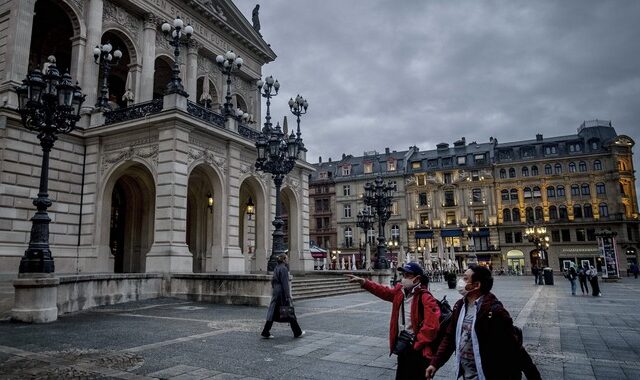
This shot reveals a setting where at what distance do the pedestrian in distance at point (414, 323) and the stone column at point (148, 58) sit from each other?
74.2 ft

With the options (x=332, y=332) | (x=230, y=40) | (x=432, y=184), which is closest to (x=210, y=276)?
(x=332, y=332)

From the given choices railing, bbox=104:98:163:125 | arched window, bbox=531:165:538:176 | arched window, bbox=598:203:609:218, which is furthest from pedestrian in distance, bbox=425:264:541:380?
arched window, bbox=598:203:609:218

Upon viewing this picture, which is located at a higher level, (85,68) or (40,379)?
(85,68)

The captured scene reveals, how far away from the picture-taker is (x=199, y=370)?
20.9 ft

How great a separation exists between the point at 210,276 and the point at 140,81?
44.3ft

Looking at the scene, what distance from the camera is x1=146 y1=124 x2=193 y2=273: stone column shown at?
1716cm

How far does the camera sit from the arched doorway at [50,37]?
23.4 metres

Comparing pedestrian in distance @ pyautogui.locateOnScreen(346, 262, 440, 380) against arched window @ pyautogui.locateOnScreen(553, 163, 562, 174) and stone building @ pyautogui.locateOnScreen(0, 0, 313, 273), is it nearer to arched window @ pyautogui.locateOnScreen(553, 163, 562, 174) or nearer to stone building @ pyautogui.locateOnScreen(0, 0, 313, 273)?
stone building @ pyautogui.locateOnScreen(0, 0, 313, 273)

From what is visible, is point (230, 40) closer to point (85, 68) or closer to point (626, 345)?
point (85, 68)

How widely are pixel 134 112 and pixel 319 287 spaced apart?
11.7 meters

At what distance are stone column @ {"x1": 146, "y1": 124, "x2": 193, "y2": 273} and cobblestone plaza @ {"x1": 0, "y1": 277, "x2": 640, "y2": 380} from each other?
384 centimetres

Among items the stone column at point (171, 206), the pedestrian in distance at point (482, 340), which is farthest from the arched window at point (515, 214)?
the pedestrian in distance at point (482, 340)

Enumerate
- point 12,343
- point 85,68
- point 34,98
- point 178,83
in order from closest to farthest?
point 12,343 → point 34,98 → point 178,83 → point 85,68

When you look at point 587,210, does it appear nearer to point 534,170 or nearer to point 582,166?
point 582,166
